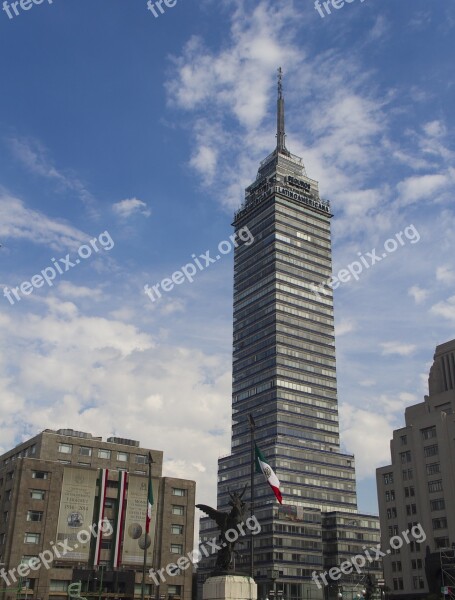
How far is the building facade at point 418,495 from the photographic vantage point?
106m

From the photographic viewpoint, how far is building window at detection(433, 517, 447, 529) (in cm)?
10544

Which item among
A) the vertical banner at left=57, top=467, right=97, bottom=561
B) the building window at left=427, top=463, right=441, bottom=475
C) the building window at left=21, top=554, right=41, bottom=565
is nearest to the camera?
the building window at left=21, top=554, right=41, bottom=565

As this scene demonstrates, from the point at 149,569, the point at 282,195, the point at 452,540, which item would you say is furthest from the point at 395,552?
the point at 282,195

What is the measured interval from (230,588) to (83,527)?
54703 millimetres

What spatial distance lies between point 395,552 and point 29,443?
2524 inches

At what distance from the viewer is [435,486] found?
358ft

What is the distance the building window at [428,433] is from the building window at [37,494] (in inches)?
2498

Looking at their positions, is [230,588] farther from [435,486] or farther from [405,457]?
[405,457]

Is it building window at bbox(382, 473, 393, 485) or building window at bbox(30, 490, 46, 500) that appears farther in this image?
building window at bbox(382, 473, 393, 485)

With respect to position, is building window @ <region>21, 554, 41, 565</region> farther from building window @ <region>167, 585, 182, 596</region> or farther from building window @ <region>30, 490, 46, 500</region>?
building window @ <region>167, 585, 182, 596</region>

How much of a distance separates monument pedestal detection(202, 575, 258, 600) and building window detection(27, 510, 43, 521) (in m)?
51.9

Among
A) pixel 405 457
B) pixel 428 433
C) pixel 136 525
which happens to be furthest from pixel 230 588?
pixel 405 457
